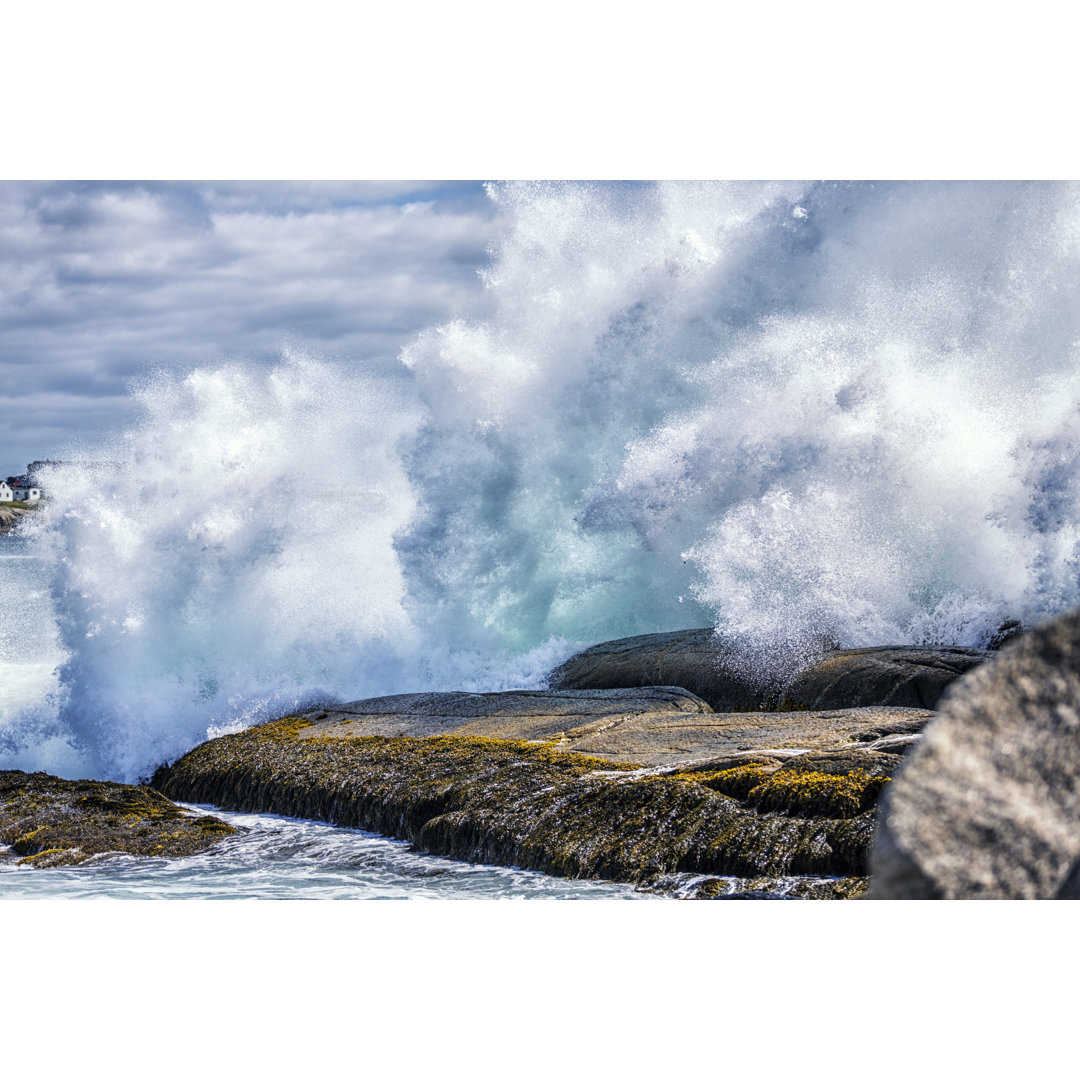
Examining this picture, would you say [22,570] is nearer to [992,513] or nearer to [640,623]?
[640,623]

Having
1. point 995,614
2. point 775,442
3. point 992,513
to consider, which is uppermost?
point 775,442

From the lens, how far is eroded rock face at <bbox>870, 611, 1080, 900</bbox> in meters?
1.86

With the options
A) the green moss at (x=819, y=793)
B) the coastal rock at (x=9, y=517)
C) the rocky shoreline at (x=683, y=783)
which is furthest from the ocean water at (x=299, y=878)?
the coastal rock at (x=9, y=517)

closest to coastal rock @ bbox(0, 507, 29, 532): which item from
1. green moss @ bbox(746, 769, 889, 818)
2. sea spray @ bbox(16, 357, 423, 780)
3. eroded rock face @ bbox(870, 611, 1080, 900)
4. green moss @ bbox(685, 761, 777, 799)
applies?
sea spray @ bbox(16, 357, 423, 780)

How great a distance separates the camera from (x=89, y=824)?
7027mm

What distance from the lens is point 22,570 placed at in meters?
45.1

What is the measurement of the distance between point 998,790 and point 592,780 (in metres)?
4.70

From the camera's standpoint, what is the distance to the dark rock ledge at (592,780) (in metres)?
5.33

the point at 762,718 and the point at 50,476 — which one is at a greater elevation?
the point at 50,476

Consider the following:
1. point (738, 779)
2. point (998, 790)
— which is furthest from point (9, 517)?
point (998, 790)

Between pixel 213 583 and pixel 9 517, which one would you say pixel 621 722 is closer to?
pixel 213 583

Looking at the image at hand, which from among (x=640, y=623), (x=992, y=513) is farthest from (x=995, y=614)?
(x=640, y=623)

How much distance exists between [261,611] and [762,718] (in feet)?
24.2

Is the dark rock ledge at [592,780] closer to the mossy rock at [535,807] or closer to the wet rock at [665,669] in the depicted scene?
the mossy rock at [535,807]
